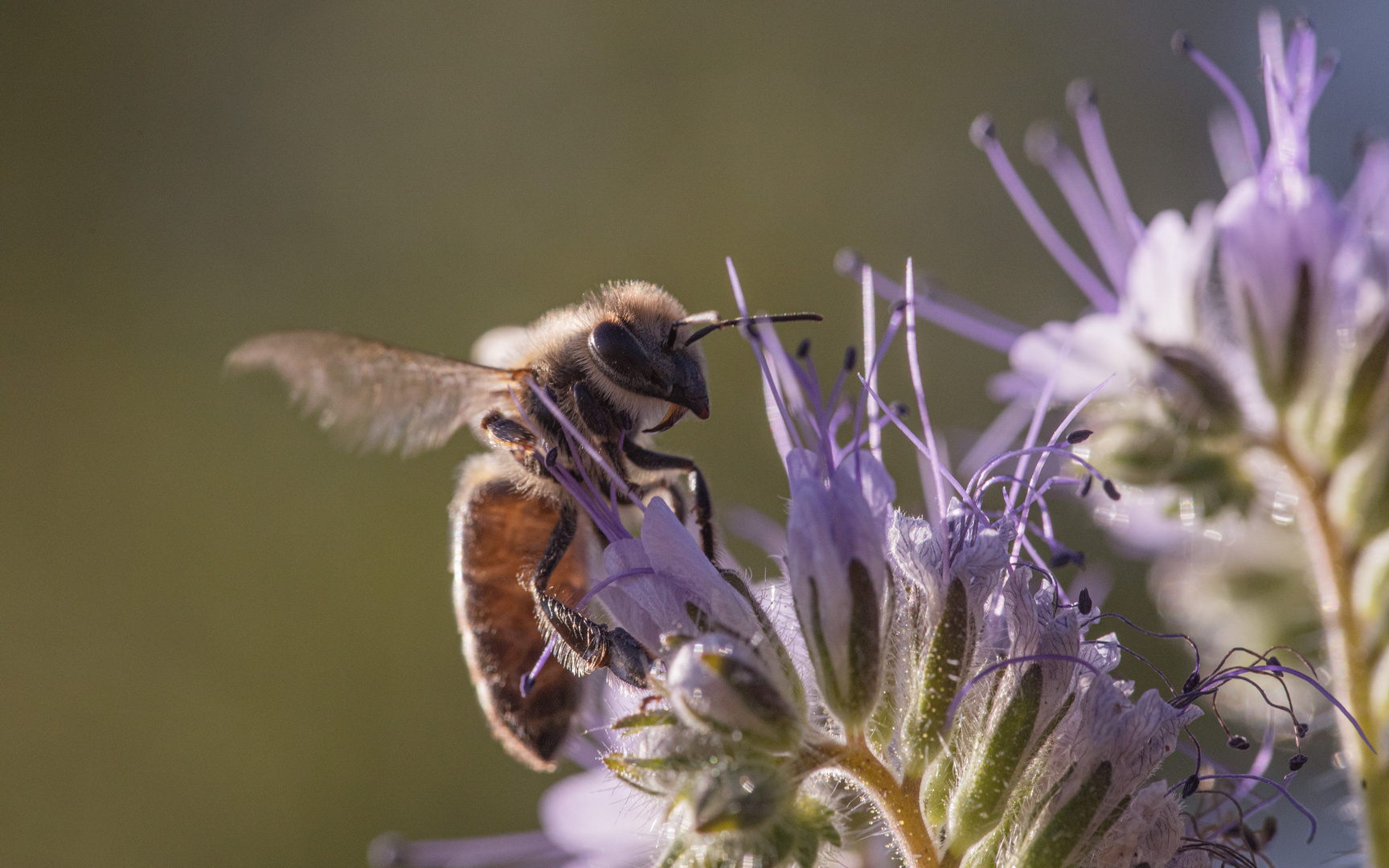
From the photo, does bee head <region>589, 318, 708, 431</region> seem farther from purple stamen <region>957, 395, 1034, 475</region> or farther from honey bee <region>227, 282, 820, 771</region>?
purple stamen <region>957, 395, 1034, 475</region>

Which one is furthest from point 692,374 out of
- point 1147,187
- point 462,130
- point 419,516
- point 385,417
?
point 1147,187

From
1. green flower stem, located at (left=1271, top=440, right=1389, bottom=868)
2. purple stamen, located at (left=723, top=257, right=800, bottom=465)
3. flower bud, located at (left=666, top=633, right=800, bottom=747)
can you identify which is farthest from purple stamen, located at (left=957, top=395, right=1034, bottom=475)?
flower bud, located at (left=666, top=633, right=800, bottom=747)

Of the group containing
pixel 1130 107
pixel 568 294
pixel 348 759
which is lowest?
pixel 348 759

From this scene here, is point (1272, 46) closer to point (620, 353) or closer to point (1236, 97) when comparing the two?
point (1236, 97)

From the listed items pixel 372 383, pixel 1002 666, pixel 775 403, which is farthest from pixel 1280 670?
pixel 372 383

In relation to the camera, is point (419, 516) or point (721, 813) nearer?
point (721, 813)

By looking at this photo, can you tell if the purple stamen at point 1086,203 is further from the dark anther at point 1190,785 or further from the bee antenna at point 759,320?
the dark anther at point 1190,785

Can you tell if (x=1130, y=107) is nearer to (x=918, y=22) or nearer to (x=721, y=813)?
(x=918, y=22)
